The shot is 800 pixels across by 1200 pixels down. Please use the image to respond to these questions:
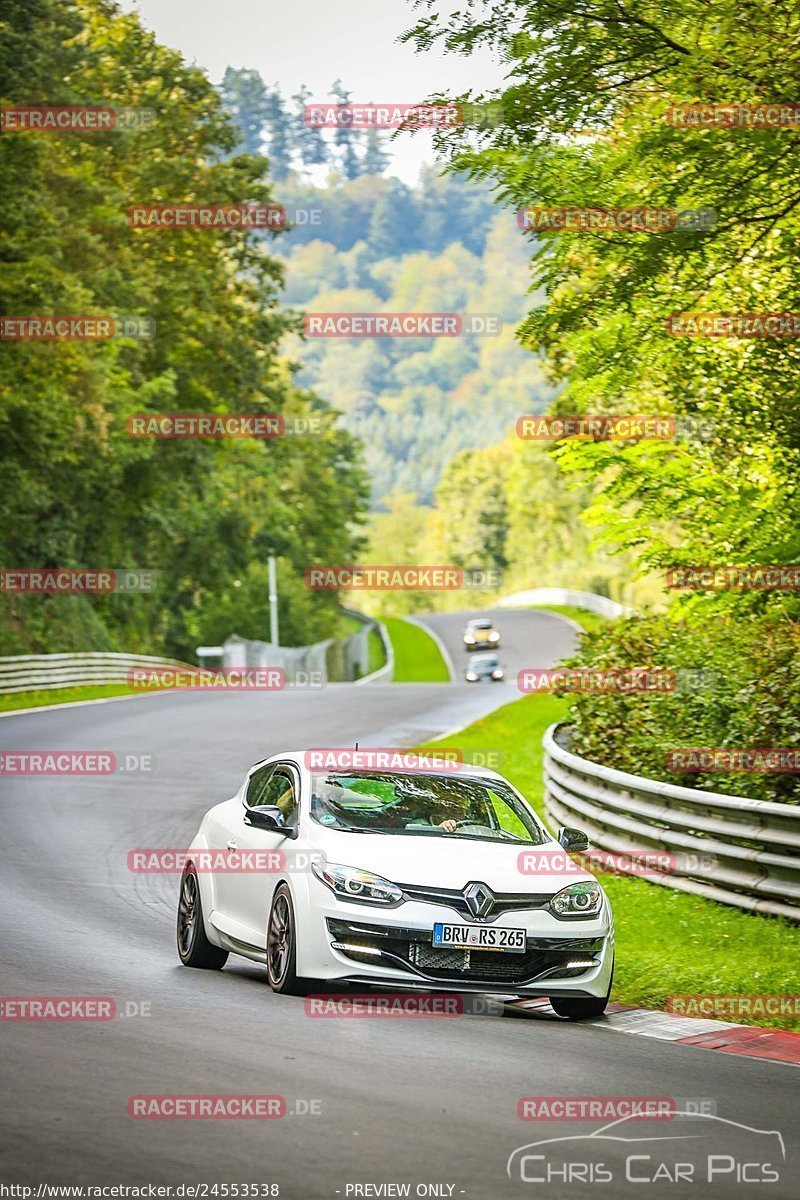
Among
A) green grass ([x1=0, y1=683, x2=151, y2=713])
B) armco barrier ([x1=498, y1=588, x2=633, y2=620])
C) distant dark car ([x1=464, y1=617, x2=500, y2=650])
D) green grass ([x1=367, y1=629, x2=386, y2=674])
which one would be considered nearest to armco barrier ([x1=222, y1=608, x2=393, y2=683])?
green grass ([x1=367, y1=629, x2=386, y2=674])

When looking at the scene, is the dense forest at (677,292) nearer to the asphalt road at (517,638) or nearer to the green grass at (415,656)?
the asphalt road at (517,638)

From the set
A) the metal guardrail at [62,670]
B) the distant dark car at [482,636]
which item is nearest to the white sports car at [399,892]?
the metal guardrail at [62,670]

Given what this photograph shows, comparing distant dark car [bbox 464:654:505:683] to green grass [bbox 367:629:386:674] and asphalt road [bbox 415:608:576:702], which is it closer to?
asphalt road [bbox 415:608:576:702]

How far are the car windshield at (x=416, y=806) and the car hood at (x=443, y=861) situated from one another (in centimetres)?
20

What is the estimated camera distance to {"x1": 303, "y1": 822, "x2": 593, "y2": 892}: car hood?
32.5 ft

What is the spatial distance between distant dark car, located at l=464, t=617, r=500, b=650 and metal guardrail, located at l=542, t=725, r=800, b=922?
67.0m

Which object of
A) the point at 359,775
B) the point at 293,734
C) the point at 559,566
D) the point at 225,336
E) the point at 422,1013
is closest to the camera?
the point at 422,1013

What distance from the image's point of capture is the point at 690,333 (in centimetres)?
1725

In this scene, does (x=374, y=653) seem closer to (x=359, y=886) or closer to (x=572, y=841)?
(x=572, y=841)

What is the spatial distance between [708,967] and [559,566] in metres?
147

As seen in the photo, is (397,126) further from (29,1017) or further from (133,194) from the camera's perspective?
(133,194)

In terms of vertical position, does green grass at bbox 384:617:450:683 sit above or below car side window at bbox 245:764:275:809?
below

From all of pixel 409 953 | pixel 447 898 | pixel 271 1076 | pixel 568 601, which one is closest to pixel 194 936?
pixel 409 953

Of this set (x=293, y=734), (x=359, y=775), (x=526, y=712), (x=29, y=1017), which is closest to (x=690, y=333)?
(x=359, y=775)
